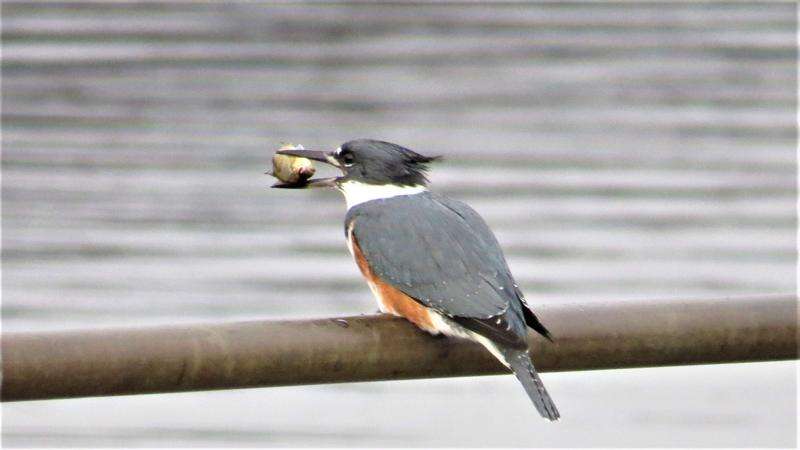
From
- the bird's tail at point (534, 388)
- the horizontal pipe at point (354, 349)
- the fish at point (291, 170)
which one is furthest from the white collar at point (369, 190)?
the horizontal pipe at point (354, 349)

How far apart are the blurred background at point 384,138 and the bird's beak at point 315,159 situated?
9.02 feet

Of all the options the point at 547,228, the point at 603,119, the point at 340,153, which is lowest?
the point at 547,228

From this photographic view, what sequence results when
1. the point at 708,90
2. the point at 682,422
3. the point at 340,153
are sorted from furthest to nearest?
the point at 708,90, the point at 682,422, the point at 340,153

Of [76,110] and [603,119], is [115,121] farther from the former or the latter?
[603,119]

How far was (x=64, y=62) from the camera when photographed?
22.7ft

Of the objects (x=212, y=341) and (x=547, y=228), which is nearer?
(x=212, y=341)

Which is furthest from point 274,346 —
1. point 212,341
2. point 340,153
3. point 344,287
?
point 344,287

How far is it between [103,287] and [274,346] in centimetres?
458

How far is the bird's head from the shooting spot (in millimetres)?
3691

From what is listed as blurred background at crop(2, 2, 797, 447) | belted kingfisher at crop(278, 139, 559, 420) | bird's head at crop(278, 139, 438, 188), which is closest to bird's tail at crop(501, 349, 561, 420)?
belted kingfisher at crop(278, 139, 559, 420)

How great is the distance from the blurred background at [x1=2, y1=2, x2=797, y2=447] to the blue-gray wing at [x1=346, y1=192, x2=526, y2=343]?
3031mm

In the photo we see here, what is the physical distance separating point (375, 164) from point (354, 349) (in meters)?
1.51

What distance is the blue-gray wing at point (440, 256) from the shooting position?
3.03 meters

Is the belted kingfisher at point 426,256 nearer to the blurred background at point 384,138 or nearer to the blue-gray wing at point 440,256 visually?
the blue-gray wing at point 440,256
